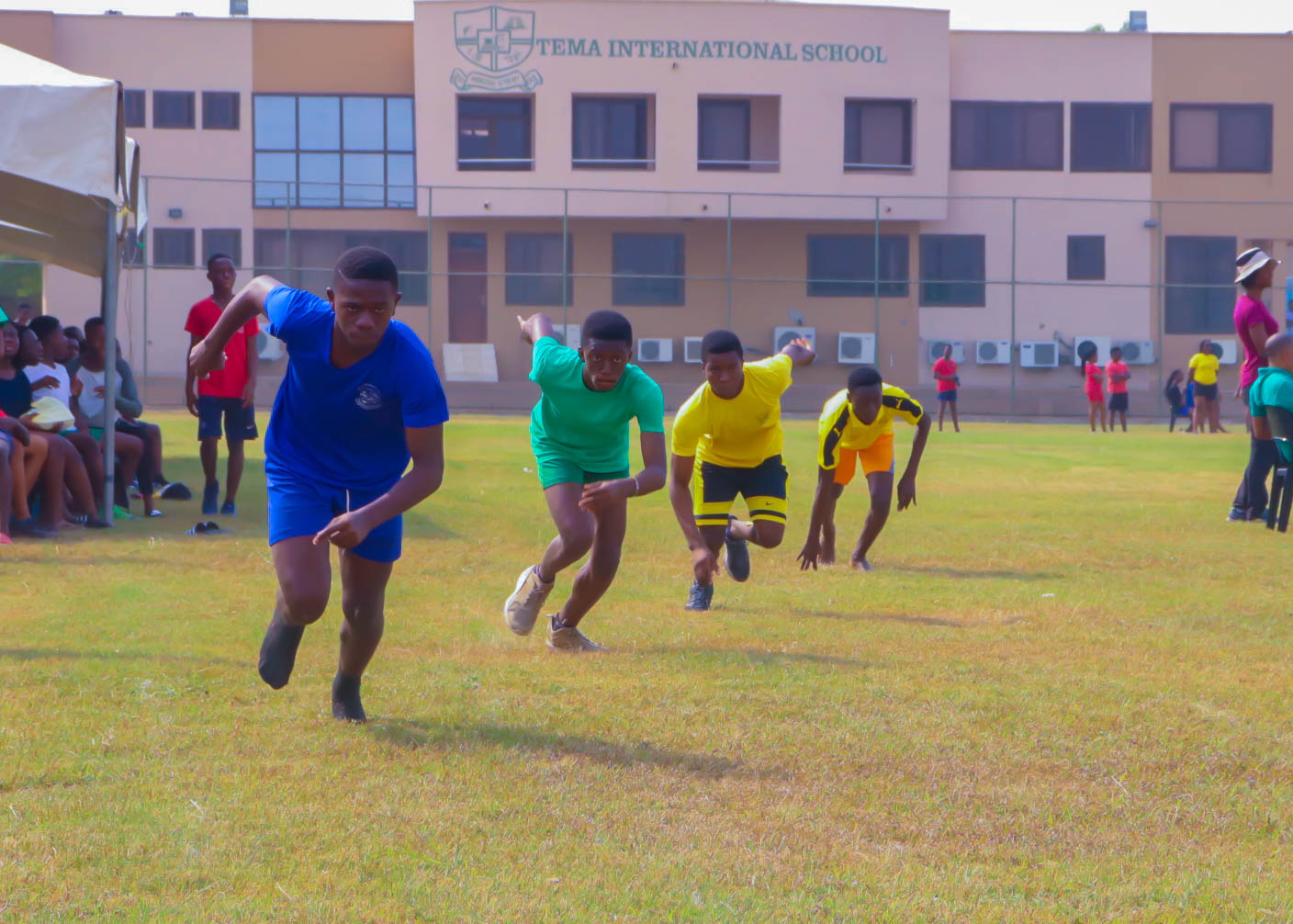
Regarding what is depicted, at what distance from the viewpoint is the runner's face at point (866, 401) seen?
397 inches

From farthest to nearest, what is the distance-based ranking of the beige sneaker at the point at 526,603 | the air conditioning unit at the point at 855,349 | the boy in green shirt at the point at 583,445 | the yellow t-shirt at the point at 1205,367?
1. the air conditioning unit at the point at 855,349
2. the yellow t-shirt at the point at 1205,367
3. the beige sneaker at the point at 526,603
4. the boy in green shirt at the point at 583,445

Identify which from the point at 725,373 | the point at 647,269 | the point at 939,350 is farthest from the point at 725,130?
the point at 725,373

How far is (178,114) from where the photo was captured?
38750mm

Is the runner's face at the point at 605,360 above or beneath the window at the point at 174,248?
beneath

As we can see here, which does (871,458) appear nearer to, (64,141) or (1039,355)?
(64,141)

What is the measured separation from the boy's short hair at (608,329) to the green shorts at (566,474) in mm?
768

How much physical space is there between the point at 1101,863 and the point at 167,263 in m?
37.4

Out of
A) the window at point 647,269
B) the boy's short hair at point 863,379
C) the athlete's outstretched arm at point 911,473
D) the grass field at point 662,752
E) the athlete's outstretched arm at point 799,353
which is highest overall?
the window at point 647,269

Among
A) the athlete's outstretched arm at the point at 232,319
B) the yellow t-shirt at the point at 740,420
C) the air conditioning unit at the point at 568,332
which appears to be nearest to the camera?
the athlete's outstretched arm at the point at 232,319

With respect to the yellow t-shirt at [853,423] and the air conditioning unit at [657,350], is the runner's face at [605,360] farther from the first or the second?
the air conditioning unit at [657,350]

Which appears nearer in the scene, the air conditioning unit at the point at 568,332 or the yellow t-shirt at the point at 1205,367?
the yellow t-shirt at the point at 1205,367

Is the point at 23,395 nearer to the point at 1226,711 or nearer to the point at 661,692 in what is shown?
the point at 661,692

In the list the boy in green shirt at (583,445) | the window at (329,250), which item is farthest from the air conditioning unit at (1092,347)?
the boy in green shirt at (583,445)

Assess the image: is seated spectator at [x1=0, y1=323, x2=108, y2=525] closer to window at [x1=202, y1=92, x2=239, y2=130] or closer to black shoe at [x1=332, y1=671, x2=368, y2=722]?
black shoe at [x1=332, y1=671, x2=368, y2=722]
